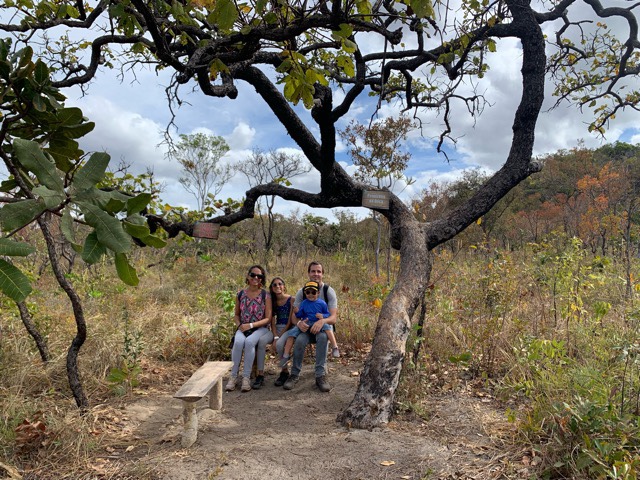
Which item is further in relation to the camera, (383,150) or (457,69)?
(383,150)

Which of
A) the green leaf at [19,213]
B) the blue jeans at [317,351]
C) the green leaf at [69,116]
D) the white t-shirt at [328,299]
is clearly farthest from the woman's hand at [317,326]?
the green leaf at [19,213]

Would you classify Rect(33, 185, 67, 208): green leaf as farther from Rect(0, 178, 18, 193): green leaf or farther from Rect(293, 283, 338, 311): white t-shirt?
Rect(293, 283, 338, 311): white t-shirt

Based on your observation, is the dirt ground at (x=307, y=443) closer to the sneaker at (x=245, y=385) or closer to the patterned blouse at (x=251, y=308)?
the sneaker at (x=245, y=385)

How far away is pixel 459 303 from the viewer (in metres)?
5.43

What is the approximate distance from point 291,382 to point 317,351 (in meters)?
0.42

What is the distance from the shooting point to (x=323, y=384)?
13.7 ft

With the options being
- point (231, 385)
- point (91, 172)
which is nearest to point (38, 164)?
point (91, 172)

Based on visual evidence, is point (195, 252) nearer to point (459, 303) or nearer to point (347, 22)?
point (459, 303)

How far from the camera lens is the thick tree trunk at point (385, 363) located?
3213 mm

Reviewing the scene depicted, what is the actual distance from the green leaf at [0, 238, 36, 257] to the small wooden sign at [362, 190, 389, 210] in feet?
10.8

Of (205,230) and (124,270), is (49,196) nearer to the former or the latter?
(124,270)

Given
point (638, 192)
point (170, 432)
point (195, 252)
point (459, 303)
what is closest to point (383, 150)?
→ point (459, 303)

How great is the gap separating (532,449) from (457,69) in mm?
3341

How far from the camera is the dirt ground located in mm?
2686
